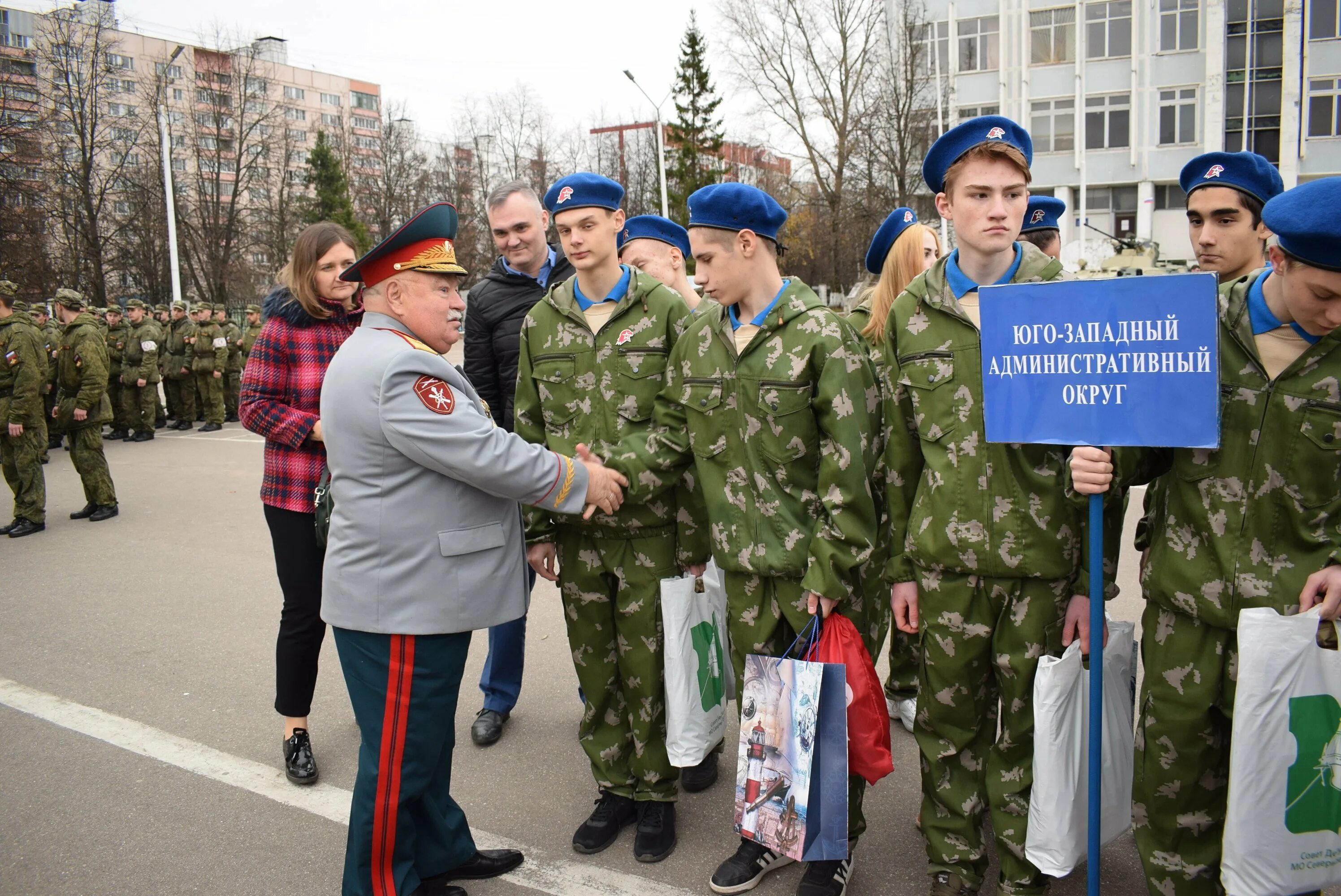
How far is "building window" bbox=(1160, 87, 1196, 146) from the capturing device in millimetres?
35719

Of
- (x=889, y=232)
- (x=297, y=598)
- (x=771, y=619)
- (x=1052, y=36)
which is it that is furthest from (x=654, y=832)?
(x=1052, y=36)

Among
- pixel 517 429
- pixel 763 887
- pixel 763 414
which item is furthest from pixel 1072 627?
pixel 517 429

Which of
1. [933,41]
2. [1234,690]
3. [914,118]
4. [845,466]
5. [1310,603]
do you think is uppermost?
[933,41]

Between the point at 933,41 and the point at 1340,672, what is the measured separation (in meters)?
42.7

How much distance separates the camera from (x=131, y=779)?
416cm

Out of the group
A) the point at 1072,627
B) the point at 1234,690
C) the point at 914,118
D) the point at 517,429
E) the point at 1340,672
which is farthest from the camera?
the point at 914,118

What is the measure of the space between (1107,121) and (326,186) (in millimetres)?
36453

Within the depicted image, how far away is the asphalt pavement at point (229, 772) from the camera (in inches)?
132

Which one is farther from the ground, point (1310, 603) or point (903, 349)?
point (903, 349)

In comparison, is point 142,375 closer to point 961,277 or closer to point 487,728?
point 487,728

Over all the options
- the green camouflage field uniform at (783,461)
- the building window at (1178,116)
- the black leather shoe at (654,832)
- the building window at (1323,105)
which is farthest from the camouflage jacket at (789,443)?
the building window at (1323,105)

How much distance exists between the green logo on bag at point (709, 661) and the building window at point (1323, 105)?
40.3 m

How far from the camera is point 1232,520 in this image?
247 centimetres

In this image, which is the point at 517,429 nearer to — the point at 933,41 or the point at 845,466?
the point at 845,466
